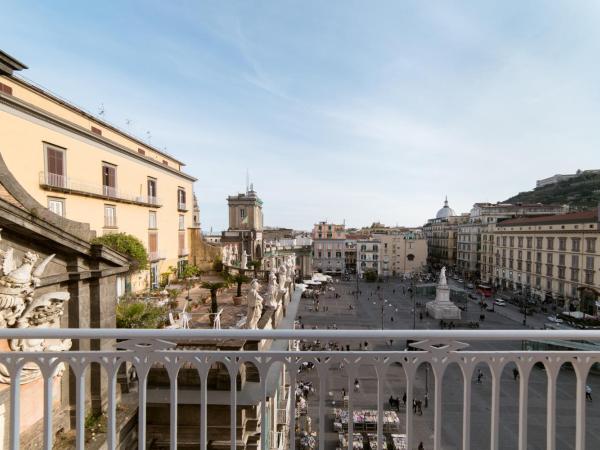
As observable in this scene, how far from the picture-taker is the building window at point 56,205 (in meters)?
15.2

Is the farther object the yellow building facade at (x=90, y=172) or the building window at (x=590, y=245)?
the building window at (x=590, y=245)

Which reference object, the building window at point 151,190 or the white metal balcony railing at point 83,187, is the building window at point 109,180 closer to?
the white metal balcony railing at point 83,187

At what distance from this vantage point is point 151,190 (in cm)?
2377

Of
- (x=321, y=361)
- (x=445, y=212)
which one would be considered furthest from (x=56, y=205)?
(x=445, y=212)

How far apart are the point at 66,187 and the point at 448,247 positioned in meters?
74.0

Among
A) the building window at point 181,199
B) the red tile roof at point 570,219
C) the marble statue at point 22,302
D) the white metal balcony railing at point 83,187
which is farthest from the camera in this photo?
the red tile roof at point 570,219

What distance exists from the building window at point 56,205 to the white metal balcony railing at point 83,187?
61 centimetres

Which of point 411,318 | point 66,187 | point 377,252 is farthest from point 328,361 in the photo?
point 377,252

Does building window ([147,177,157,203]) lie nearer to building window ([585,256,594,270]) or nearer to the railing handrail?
the railing handrail

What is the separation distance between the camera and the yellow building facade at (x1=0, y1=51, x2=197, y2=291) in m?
13.8

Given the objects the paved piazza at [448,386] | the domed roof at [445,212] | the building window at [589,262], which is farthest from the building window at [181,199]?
the domed roof at [445,212]

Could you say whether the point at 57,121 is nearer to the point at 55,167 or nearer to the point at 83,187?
the point at 55,167

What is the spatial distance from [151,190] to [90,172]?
239 inches

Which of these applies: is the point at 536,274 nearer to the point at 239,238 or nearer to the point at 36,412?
the point at 239,238
